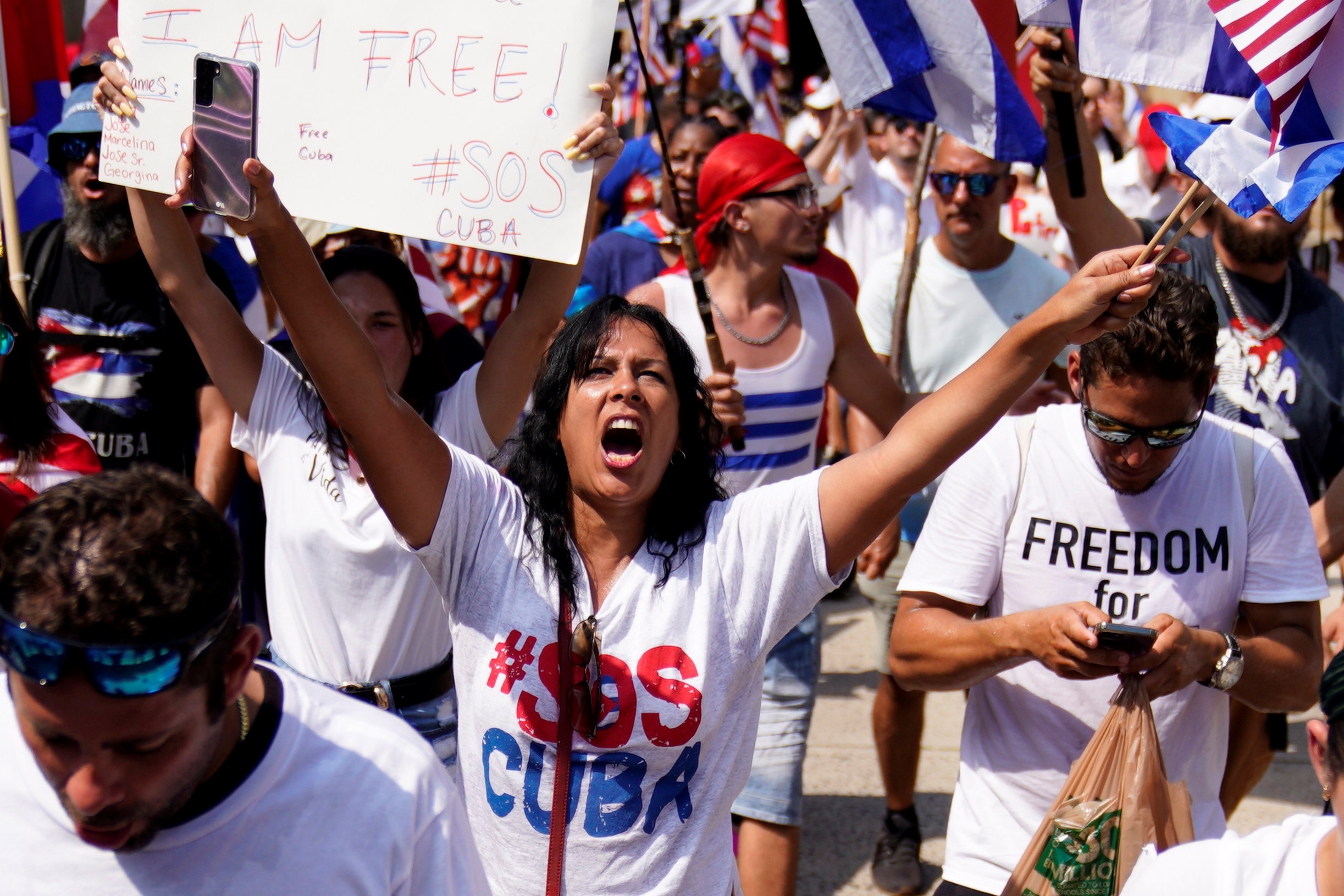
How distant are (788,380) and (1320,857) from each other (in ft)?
8.48

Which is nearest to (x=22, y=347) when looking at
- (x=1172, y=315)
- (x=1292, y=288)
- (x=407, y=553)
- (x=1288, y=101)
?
(x=407, y=553)

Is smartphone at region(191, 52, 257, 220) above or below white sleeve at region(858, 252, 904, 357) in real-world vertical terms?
above

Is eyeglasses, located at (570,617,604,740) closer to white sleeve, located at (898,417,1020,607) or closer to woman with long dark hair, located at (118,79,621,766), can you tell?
woman with long dark hair, located at (118,79,621,766)

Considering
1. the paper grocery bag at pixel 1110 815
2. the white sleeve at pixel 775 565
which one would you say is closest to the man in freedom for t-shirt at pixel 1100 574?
the paper grocery bag at pixel 1110 815

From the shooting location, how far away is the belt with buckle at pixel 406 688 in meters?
2.94

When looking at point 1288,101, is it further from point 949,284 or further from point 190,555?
point 949,284

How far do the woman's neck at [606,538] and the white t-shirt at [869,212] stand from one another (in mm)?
6517

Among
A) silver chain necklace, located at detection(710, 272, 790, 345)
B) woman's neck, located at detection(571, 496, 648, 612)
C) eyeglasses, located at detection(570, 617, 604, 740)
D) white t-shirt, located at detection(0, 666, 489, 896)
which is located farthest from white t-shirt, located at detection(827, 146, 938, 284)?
white t-shirt, located at detection(0, 666, 489, 896)

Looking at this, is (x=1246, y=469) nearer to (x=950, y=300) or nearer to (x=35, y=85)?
(x=950, y=300)

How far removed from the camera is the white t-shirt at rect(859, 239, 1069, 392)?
16.0 ft

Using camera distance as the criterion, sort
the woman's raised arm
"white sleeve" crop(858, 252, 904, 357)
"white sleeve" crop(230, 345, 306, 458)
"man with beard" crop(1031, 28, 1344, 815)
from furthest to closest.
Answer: "white sleeve" crop(858, 252, 904, 357), "man with beard" crop(1031, 28, 1344, 815), "white sleeve" crop(230, 345, 306, 458), the woman's raised arm

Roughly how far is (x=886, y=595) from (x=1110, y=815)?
7.34ft

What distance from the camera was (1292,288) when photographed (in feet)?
14.0

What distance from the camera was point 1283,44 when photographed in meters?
2.51
